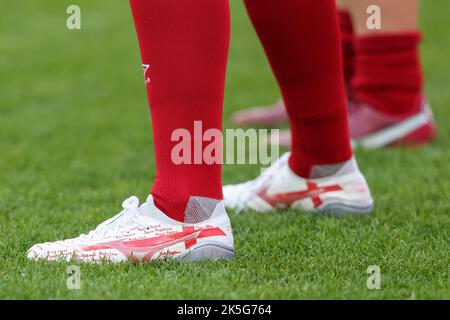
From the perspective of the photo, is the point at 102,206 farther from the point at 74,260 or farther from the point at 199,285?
the point at 199,285

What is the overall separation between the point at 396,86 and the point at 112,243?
4.49 feet

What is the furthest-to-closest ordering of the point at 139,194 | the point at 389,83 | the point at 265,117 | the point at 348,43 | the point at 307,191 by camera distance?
1. the point at 265,117
2. the point at 348,43
3. the point at 389,83
4. the point at 139,194
5. the point at 307,191

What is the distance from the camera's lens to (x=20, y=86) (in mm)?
3375

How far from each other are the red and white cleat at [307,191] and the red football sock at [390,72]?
0.78m

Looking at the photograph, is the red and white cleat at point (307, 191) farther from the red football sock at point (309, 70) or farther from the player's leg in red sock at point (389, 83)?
the player's leg in red sock at point (389, 83)

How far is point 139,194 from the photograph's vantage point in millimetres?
2020

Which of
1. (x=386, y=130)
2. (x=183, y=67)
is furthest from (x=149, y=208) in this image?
(x=386, y=130)

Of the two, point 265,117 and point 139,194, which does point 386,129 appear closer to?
point 265,117

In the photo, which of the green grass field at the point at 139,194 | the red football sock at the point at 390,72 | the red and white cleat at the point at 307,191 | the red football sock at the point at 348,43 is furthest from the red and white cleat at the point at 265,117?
the red and white cleat at the point at 307,191

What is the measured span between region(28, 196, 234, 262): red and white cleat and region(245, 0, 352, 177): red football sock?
1.13ft

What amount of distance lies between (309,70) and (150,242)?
0.48 meters

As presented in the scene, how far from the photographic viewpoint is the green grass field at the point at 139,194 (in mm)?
1323

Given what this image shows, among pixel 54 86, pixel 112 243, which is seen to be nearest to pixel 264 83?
pixel 54 86
